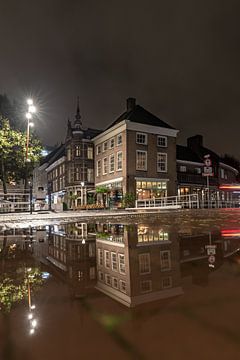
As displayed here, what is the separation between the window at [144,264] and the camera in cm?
326

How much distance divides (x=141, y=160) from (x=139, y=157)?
1.61 ft

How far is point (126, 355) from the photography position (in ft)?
4.95

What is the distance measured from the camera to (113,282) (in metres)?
2.87

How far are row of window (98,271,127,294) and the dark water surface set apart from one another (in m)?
0.01

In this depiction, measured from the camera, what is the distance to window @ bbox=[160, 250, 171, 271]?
3450mm

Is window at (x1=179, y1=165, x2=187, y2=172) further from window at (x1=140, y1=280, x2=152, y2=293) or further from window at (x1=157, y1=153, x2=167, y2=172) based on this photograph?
window at (x1=140, y1=280, x2=152, y2=293)

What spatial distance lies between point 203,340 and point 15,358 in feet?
3.80

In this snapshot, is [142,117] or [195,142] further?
[195,142]

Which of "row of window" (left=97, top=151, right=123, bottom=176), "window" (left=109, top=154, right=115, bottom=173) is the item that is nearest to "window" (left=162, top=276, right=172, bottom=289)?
"row of window" (left=97, top=151, right=123, bottom=176)

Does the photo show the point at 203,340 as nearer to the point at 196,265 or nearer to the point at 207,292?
the point at 207,292

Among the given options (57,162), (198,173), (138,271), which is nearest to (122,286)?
(138,271)

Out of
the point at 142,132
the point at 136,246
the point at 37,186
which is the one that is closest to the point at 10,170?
the point at 142,132

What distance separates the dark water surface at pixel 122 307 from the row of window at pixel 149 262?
0.01 metres

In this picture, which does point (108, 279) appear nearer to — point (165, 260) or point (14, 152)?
point (165, 260)
